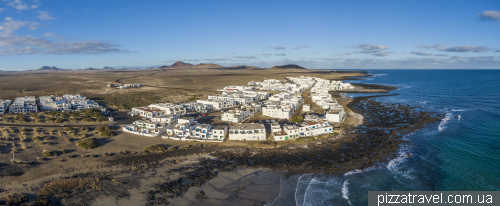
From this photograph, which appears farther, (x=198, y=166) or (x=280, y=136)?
(x=280, y=136)

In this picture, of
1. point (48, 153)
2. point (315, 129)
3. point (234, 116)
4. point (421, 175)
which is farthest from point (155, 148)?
point (421, 175)

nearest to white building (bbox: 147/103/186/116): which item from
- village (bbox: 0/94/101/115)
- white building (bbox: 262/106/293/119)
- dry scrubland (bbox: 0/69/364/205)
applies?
dry scrubland (bbox: 0/69/364/205)

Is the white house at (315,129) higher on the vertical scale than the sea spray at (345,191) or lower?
higher

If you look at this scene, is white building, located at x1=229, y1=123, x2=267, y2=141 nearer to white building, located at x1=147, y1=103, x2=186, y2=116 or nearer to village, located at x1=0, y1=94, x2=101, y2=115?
white building, located at x1=147, y1=103, x2=186, y2=116

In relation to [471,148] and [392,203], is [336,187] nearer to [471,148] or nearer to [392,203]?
[392,203]

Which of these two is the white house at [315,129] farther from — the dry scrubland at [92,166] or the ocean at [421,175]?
the ocean at [421,175]

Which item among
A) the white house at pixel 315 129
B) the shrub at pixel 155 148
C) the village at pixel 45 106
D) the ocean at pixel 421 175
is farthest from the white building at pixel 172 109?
the ocean at pixel 421 175

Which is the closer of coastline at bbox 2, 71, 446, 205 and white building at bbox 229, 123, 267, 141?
coastline at bbox 2, 71, 446, 205

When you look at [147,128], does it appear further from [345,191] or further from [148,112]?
[345,191]
